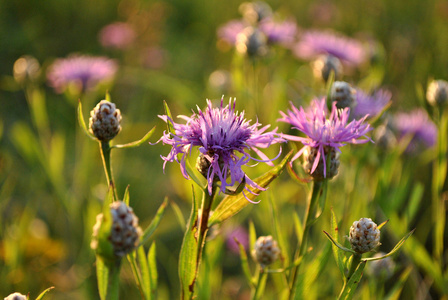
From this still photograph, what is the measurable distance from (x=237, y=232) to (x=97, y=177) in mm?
902

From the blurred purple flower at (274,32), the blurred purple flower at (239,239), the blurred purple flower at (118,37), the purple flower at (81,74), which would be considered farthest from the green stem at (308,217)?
the blurred purple flower at (118,37)

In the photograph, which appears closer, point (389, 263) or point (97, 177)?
point (389, 263)

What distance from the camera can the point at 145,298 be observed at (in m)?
0.99

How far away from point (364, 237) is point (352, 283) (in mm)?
104

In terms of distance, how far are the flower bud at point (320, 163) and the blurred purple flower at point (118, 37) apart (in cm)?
248

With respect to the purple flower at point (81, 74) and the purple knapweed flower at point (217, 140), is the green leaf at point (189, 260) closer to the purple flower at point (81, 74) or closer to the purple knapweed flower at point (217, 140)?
the purple knapweed flower at point (217, 140)

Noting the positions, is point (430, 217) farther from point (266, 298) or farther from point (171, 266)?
point (171, 266)

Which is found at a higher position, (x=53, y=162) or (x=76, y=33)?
(x=76, y=33)

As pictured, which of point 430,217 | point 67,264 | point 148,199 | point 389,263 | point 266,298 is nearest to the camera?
point 389,263

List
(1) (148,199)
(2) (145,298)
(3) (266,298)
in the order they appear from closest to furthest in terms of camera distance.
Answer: (2) (145,298), (3) (266,298), (1) (148,199)

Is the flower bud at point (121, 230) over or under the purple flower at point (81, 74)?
under

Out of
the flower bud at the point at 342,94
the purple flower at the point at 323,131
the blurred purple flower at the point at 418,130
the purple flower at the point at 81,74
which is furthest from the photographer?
the blurred purple flower at the point at 418,130

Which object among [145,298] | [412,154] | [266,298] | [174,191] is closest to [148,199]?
[174,191]

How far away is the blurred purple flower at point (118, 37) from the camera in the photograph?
3.27 m
